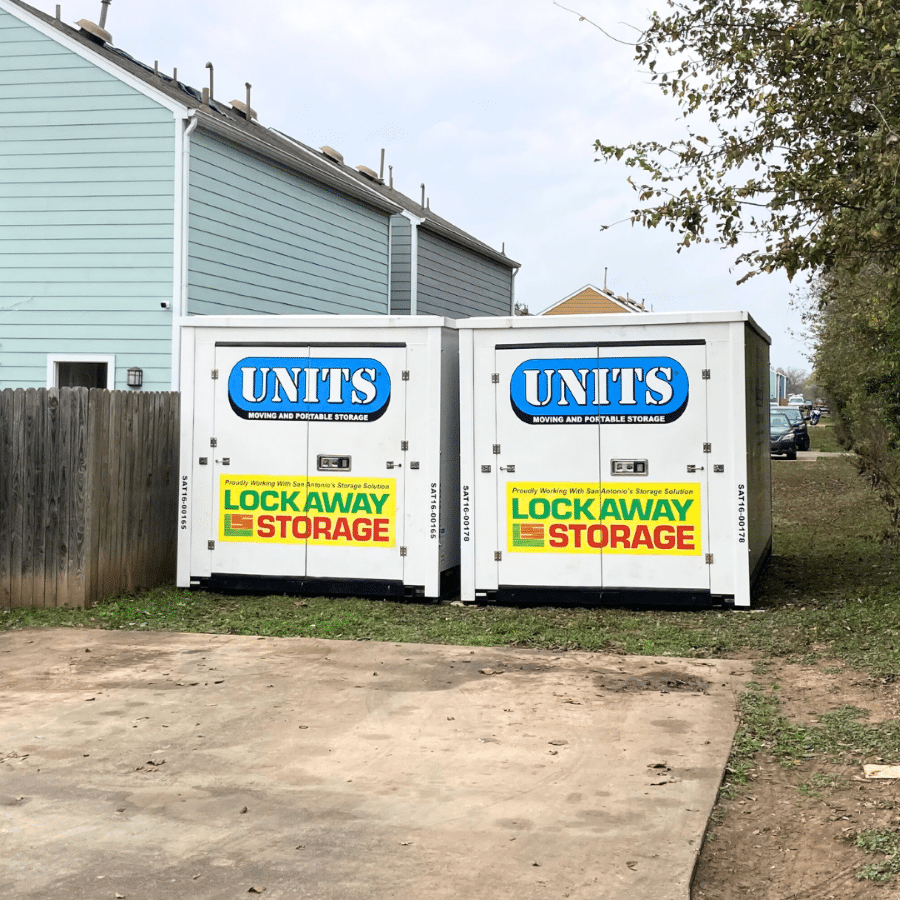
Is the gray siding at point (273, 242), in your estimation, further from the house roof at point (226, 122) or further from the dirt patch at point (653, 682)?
the dirt patch at point (653, 682)

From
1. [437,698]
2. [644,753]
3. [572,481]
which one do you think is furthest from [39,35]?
[644,753]

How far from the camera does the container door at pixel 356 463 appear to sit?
36.1 feet

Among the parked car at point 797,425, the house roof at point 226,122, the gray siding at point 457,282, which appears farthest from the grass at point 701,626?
the parked car at point 797,425

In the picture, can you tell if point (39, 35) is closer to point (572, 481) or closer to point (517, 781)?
point (572, 481)

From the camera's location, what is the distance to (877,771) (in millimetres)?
5684

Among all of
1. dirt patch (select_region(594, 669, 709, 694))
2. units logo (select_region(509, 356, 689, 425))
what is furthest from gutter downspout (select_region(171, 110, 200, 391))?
dirt patch (select_region(594, 669, 709, 694))

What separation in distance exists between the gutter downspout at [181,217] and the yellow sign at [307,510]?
418 centimetres

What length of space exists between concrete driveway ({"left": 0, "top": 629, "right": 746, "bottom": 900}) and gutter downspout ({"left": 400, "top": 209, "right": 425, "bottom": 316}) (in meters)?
14.8

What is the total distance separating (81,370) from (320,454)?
620 cm

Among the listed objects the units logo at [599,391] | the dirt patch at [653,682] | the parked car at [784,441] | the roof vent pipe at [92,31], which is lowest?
the dirt patch at [653,682]

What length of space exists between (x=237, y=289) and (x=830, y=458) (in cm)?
2561

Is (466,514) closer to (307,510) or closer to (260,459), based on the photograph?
(307,510)

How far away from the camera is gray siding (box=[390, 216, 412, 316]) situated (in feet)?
75.9

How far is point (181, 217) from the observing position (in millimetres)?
15008
